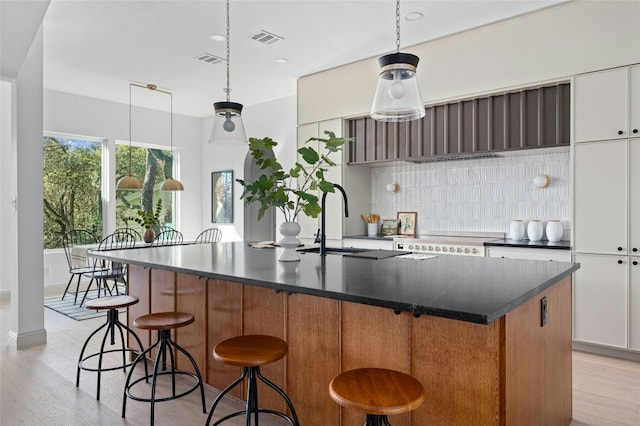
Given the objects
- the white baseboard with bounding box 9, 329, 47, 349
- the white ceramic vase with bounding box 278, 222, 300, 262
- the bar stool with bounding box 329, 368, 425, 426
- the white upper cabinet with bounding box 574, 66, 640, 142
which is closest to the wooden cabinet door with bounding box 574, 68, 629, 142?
the white upper cabinet with bounding box 574, 66, 640, 142

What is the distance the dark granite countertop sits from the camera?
1441mm

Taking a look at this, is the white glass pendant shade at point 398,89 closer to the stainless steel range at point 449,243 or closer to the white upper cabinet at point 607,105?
the white upper cabinet at point 607,105

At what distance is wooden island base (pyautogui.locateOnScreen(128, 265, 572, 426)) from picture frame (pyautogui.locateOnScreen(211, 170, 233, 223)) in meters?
4.74

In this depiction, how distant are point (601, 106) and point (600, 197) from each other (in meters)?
0.76

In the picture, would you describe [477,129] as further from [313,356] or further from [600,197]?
[313,356]

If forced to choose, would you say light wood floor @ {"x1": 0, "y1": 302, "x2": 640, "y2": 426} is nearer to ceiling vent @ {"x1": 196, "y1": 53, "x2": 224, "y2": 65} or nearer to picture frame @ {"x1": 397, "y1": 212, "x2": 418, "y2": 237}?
picture frame @ {"x1": 397, "y1": 212, "x2": 418, "y2": 237}

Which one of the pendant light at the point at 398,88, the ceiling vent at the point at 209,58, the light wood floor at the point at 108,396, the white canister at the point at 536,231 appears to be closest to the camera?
the pendant light at the point at 398,88

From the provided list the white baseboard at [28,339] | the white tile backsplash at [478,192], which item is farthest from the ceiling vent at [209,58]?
the white baseboard at [28,339]

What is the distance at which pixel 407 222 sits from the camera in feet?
17.5

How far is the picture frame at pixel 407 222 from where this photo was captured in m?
5.29

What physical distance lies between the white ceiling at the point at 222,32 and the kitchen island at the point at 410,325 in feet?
7.53

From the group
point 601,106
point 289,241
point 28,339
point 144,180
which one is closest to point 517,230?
point 601,106

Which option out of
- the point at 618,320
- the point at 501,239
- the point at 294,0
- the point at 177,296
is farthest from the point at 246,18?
the point at 618,320

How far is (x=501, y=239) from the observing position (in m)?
4.46
